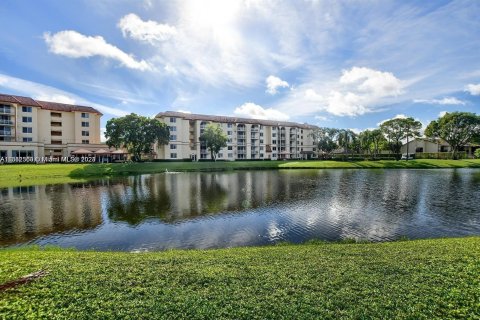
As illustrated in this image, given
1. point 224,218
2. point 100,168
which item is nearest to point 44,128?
point 100,168

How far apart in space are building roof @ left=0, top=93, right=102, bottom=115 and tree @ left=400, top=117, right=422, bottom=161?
338 ft

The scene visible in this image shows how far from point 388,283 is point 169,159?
3084 inches

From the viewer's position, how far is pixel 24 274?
24.1ft

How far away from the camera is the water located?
14.1 metres

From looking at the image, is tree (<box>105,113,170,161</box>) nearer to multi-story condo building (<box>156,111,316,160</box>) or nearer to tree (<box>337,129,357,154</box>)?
multi-story condo building (<box>156,111,316,160</box>)

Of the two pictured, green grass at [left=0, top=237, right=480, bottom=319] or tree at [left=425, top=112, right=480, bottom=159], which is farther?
tree at [left=425, top=112, right=480, bottom=159]

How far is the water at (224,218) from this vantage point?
46.4ft

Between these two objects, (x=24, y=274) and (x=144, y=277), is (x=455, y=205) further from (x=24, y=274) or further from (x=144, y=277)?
(x=24, y=274)

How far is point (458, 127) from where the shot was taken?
3214 inches

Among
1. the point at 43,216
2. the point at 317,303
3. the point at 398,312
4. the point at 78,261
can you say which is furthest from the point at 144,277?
the point at 43,216

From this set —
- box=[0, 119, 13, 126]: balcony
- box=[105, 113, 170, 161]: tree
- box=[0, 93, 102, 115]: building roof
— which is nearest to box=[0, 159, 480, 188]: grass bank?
box=[105, 113, 170, 161]: tree

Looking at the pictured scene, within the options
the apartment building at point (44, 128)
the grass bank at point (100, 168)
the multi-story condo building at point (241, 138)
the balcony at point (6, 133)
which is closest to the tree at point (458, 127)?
the grass bank at point (100, 168)

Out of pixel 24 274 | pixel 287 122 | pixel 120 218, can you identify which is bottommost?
pixel 120 218

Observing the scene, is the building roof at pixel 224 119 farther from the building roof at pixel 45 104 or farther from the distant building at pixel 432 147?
the distant building at pixel 432 147
